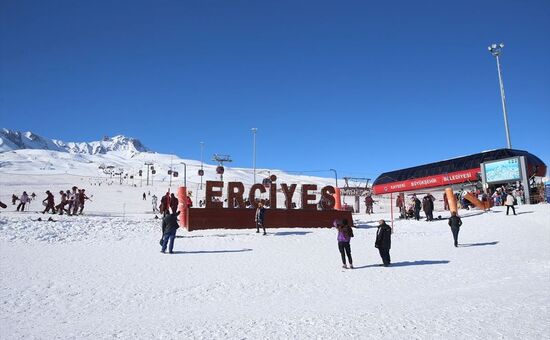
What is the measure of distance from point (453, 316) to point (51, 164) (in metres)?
152

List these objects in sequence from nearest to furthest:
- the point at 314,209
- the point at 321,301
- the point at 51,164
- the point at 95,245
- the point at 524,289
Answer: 1. the point at 321,301
2. the point at 524,289
3. the point at 95,245
4. the point at 314,209
5. the point at 51,164

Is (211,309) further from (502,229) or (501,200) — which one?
(501,200)

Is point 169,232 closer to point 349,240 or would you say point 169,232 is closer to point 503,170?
point 349,240

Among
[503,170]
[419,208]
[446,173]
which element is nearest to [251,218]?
[419,208]

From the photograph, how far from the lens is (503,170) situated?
1101 inches

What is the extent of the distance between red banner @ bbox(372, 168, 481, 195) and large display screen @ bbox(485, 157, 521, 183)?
21.1 feet

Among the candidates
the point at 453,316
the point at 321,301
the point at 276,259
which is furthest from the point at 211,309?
the point at 276,259

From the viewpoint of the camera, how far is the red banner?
1421 inches

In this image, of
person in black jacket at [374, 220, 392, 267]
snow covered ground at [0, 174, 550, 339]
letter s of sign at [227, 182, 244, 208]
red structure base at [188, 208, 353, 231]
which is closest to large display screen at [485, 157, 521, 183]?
snow covered ground at [0, 174, 550, 339]

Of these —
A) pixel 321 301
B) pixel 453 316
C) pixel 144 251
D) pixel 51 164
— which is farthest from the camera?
pixel 51 164

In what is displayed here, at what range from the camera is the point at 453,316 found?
6.15 metres

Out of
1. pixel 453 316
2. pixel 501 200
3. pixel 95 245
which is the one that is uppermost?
pixel 501 200

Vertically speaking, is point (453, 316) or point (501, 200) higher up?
point (501, 200)

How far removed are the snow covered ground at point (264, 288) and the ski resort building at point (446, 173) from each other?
65.4 ft
